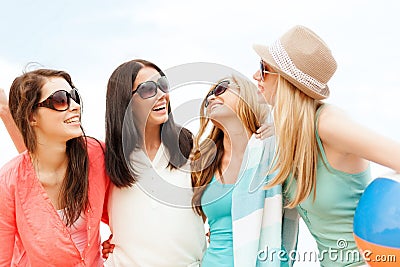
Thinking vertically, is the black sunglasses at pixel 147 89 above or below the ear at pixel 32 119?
above

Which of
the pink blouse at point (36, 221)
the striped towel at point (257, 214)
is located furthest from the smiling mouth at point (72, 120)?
the striped towel at point (257, 214)

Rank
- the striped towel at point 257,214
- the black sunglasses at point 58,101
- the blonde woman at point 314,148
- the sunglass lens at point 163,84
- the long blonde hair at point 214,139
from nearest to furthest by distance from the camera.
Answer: the blonde woman at point 314,148
the striped towel at point 257,214
the long blonde hair at point 214,139
the black sunglasses at point 58,101
the sunglass lens at point 163,84

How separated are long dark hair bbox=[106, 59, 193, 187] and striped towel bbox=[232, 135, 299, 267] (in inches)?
22.4

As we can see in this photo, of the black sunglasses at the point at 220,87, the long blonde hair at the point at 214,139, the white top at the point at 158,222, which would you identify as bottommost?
the white top at the point at 158,222

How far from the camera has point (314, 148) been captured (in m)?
3.44

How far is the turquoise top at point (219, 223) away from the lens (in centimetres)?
380

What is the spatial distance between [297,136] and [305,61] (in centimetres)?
48

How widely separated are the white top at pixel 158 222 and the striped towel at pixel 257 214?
1.39ft

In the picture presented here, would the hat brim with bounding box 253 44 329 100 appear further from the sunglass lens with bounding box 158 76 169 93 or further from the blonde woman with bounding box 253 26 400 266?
the sunglass lens with bounding box 158 76 169 93

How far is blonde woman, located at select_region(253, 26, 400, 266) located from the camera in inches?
135

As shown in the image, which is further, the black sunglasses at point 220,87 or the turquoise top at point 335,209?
the black sunglasses at point 220,87

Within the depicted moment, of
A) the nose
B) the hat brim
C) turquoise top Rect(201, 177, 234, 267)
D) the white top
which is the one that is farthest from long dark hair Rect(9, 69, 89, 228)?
the hat brim

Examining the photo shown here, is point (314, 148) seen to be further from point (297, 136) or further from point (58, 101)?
point (58, 101)

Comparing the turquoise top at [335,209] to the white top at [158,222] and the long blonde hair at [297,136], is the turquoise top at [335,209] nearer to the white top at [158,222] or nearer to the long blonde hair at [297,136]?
the long blonde hair at [297,136]
